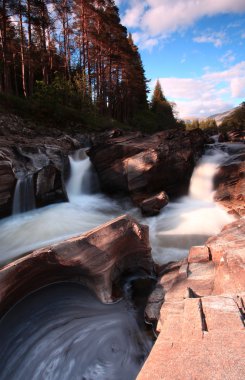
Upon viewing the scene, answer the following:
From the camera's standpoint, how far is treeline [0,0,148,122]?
61.9 ft

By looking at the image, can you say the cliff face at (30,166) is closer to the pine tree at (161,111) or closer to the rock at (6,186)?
the rock at (6,186)

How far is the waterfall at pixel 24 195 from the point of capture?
9.88 metres

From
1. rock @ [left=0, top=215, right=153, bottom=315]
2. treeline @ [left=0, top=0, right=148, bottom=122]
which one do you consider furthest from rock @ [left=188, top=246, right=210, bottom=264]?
treeline @ [left=0, top=0, right=148, bottom=122]

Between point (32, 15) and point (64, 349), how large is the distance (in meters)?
22.7

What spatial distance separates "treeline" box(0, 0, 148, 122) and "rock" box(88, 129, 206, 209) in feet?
30.7

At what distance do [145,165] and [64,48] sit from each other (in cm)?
1903

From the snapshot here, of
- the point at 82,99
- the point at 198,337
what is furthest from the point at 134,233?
the point at 82,99

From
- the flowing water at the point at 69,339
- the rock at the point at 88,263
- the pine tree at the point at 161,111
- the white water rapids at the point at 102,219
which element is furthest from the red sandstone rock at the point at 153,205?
the pine tree at the point at 161,111

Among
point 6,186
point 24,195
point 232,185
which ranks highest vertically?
point 6,186

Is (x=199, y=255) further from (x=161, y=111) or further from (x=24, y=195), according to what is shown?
(x=161, y=111)

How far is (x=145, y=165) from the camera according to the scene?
38.9 ft

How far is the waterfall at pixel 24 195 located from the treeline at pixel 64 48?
11.1 meters

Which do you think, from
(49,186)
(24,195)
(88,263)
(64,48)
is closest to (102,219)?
(49,186)

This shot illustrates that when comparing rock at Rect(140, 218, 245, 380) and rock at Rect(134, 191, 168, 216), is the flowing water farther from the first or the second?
rock at Rect(134, 191, 168, 216)
